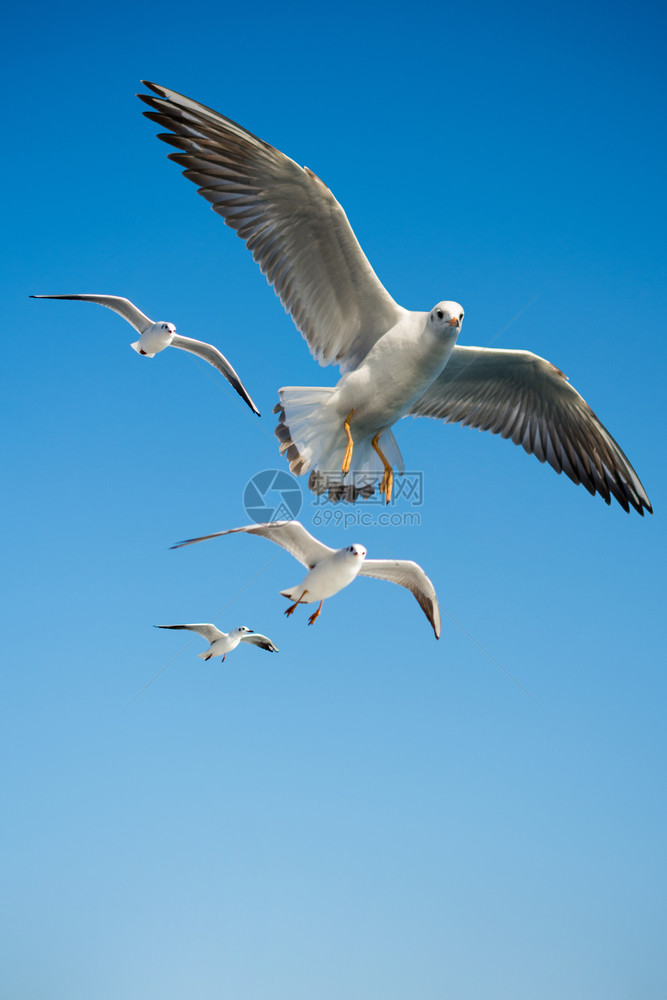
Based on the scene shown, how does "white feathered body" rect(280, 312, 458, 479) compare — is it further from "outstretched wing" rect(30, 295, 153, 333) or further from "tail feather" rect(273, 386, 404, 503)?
"outstretched wing" rect(30, 295, 153, 333)

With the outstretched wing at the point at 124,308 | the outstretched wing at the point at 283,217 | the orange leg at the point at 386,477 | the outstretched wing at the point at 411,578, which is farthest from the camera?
the outstretched wing at the point at 124,308

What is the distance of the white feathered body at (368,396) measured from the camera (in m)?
6.10

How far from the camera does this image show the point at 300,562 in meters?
6.21

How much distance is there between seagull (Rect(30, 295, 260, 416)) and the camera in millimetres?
8141

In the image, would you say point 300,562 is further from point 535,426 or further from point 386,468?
point 535,426

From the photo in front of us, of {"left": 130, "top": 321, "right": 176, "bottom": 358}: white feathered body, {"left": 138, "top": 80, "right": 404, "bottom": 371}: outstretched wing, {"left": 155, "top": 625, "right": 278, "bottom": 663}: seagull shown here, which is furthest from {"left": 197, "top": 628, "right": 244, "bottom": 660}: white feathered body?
{"left": 138, "top": 80, "right": 404, "bottom": 371}: outstretched wing

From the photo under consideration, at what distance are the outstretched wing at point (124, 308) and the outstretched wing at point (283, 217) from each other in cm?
260

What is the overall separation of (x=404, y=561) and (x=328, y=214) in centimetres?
233

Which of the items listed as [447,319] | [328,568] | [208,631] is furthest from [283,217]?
[208,631]

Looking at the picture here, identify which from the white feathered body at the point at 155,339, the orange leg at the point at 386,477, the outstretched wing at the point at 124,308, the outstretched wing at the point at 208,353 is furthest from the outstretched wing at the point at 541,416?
the outstretched wing at the point at 124,308

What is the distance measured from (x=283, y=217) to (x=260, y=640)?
180 inches

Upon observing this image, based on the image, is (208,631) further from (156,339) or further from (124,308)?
(124,308)

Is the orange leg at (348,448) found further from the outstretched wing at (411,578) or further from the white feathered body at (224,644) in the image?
the white feathered body at (224,644)

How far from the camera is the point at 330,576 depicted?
232 inches
